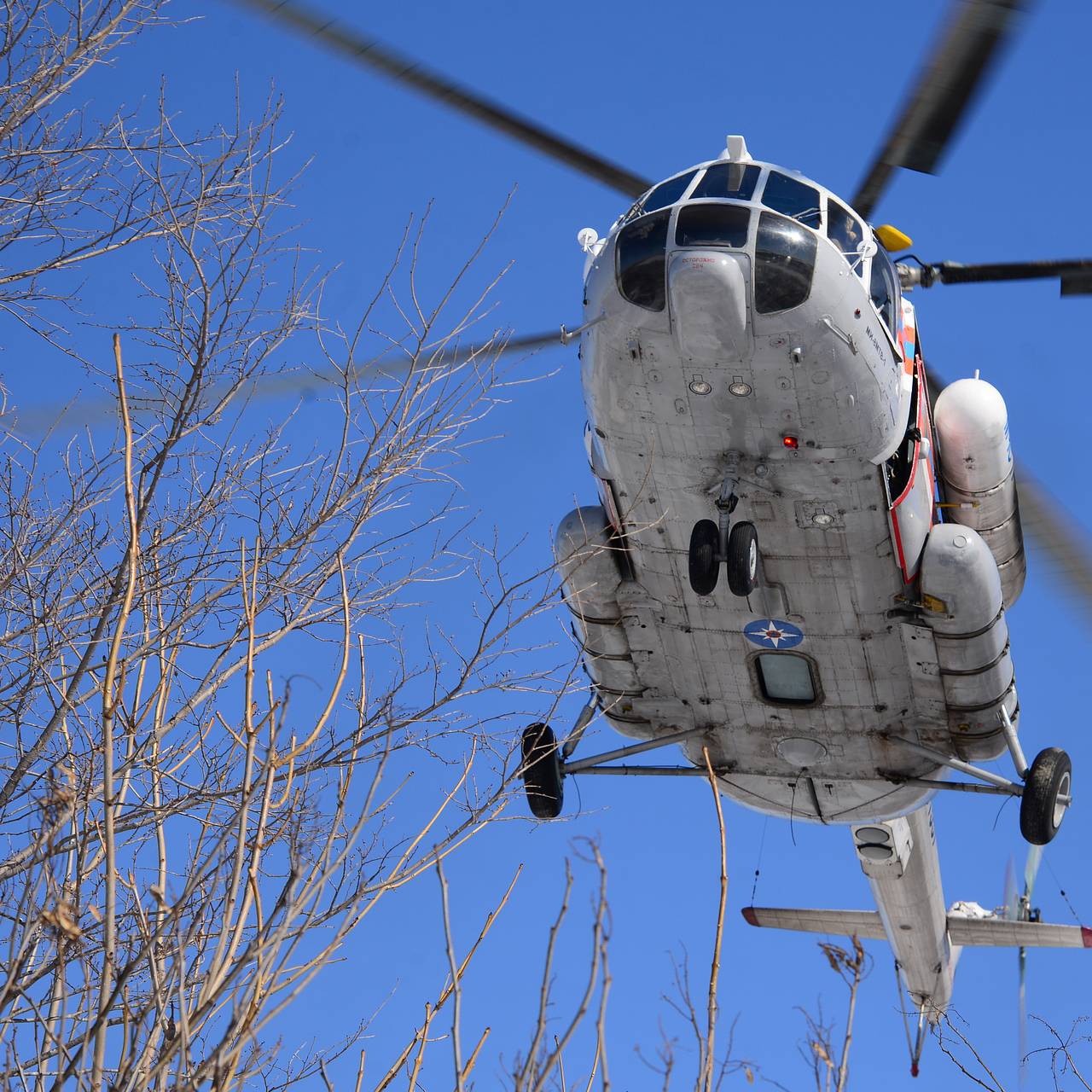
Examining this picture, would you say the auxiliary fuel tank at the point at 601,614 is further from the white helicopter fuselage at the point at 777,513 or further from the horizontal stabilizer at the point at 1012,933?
the horizontal stabilizer at the point at 1012,933

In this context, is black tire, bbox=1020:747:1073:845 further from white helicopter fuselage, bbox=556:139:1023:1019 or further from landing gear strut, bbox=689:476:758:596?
landing gear strut, bbox=689:476:758:596

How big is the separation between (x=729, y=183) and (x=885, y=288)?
1.58m

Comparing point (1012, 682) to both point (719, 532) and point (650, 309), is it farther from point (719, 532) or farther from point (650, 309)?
point (650, 309)

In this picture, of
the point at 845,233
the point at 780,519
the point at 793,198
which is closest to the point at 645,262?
the point at 793,198

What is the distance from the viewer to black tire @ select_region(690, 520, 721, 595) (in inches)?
449

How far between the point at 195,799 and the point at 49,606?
4.48 feet

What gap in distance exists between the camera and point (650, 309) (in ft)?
35.2

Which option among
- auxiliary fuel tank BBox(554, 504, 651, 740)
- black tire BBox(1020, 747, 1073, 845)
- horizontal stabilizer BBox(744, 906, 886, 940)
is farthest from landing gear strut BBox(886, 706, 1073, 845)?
horizontal stabilizer BBox(744, 906, 886, 940)

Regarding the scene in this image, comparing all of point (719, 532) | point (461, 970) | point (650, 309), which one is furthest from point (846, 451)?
point (461, 970)

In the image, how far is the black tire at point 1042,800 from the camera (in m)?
13.5

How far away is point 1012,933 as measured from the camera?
19031mm

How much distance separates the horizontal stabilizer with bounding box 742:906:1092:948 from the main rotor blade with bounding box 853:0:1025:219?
10.9 metres

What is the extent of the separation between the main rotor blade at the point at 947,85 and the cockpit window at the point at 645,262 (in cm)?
190

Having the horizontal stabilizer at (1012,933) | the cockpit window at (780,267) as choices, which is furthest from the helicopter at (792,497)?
the horizontal stabilizer at (1012,933)
